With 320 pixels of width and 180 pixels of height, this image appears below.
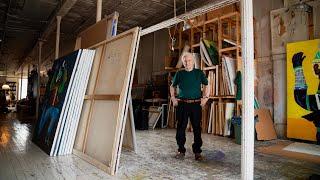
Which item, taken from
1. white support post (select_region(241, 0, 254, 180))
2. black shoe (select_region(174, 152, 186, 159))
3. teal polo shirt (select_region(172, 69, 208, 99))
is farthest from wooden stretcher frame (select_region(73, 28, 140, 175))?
white support post (select_region(241, 0, 254, 180))

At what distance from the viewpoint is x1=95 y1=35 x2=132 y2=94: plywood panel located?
299 centimetres

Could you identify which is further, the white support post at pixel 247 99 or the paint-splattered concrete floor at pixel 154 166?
the paint-splattered concrete floor at pixel 154 166

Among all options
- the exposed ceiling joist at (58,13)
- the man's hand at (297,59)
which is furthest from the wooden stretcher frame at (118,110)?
the man's hand at (297,59)

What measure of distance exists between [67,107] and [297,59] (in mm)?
4259

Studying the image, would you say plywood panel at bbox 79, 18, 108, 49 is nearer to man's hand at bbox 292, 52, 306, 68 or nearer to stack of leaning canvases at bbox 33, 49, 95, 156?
stack of leaning canvases at bbox 33, 49, 95, 156

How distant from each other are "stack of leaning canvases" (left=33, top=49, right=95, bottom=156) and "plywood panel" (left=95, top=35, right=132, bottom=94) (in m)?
0.35

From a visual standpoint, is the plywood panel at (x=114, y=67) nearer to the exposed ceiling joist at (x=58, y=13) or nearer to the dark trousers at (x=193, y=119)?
the dark trousers at (x=193, y=119)

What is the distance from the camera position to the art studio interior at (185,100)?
2.70 m

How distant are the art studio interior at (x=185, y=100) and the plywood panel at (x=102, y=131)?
0.01 m

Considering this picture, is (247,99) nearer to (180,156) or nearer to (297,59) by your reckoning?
(180,156)

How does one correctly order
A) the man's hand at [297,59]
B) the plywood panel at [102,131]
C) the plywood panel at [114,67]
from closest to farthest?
the plywood panel at [102,131] < the plywood panel at [114,67] < the man's hand at [297,59]

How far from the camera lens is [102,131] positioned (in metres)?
3.07

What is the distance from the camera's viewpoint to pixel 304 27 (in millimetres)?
4852

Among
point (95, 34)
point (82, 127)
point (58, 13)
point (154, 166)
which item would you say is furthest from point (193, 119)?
point (58, 13)
